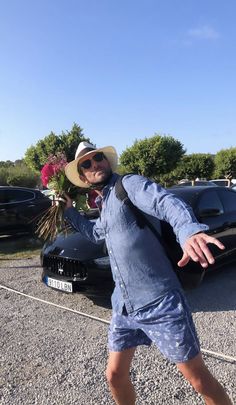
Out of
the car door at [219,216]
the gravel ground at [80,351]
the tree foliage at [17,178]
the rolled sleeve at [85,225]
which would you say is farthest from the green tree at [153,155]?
the rolled sleeve at [85,225]

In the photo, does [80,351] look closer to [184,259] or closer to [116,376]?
[116,376]

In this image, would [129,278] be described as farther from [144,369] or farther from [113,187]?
[144,369]

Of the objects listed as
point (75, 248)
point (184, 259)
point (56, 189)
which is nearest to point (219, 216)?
point (75, 248)

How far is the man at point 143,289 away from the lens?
2016mm

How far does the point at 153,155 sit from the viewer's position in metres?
33.8

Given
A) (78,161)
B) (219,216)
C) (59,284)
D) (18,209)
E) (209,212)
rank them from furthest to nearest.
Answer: (18,209)
(219,216)
(209,212)
(59,284)
(78,161)

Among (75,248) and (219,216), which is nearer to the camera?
(75,248)

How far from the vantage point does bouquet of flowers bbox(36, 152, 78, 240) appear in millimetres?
2986

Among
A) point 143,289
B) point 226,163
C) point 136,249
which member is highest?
point 136,249

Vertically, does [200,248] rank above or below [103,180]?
below

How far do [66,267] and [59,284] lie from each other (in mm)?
227

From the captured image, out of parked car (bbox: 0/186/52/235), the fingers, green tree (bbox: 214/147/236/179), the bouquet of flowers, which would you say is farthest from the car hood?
green tree (bbox: 214/147/236/179)

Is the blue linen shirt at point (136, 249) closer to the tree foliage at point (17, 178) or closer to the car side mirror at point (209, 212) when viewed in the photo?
the car side mirror at point (209, 212)

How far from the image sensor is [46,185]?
3.07 metres
